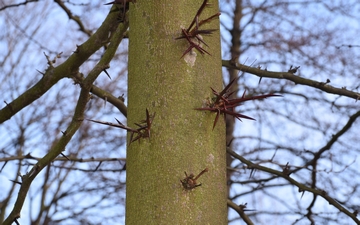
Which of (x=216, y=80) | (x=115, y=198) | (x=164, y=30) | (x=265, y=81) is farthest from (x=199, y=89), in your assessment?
(x=115, y=198)

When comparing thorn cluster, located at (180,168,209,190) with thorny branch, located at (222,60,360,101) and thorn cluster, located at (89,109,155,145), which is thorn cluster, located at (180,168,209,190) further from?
thorny branch, located at (222,60,360,101)

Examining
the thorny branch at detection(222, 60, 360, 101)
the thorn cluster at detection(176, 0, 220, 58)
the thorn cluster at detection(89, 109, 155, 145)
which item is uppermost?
the thorny branch at detection(222, 60, 360, 101)

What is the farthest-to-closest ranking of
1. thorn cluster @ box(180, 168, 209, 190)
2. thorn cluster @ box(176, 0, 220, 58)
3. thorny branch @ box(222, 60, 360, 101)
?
thorny branch @ box(222, 60, 360, 101)
thorn cluster @ box(176, 0, 220, 58)
thorn cluster @ box(180, 168, 209, 190)

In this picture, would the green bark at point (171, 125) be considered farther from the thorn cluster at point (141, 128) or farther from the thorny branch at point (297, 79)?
the thorny branch at point (297, 79)

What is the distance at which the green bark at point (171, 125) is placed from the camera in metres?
1.43

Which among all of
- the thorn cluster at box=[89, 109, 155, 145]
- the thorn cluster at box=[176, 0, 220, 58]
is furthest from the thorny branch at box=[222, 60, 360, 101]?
the thorn cluster at box=[89, 109, 155, 145]

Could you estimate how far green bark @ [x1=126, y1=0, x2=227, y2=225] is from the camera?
1.43 meters

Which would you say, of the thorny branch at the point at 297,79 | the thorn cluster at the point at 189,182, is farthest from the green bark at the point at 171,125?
the thorny branch at the point at 297,79

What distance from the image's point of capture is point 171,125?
150 centimetres

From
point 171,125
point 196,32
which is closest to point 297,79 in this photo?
point 196,32

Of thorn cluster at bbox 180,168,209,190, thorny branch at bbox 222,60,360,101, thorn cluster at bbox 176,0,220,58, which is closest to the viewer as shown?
thorn cluster at bbox 180,168,209,190

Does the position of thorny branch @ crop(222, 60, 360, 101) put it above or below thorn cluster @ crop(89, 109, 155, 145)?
above

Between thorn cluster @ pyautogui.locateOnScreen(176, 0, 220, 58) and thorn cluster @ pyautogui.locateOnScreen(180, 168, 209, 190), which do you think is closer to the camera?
thorn cluster @ pyautogui.locateOnScreen(180, 168, 209, 190)

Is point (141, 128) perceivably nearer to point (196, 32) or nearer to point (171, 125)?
point (171, 125)
